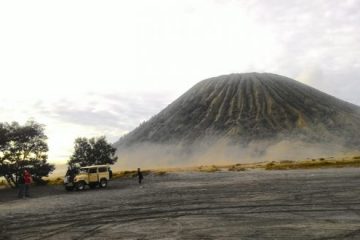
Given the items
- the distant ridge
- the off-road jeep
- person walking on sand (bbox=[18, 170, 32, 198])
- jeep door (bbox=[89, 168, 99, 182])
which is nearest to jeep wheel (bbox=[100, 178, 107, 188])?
the off-road jeep

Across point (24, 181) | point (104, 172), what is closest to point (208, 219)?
point (24, 181)

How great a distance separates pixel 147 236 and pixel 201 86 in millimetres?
160767

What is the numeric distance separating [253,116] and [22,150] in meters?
99.4

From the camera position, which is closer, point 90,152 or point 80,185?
point 80,185

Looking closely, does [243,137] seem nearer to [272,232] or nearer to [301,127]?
[301,127]

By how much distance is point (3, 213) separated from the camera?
24.5 meters

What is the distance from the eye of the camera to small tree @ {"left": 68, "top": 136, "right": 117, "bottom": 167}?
224 feet

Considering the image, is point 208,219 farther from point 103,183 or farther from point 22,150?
point 22,150

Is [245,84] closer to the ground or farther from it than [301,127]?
farther from it

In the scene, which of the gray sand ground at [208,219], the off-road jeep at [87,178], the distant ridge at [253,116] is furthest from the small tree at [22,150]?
the distant ridge at [253,116]

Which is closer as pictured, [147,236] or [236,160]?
[147,236]

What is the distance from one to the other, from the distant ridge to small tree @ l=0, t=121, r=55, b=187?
84219mm

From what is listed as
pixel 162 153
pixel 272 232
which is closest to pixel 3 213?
pixel 272 232

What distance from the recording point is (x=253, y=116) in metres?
141
